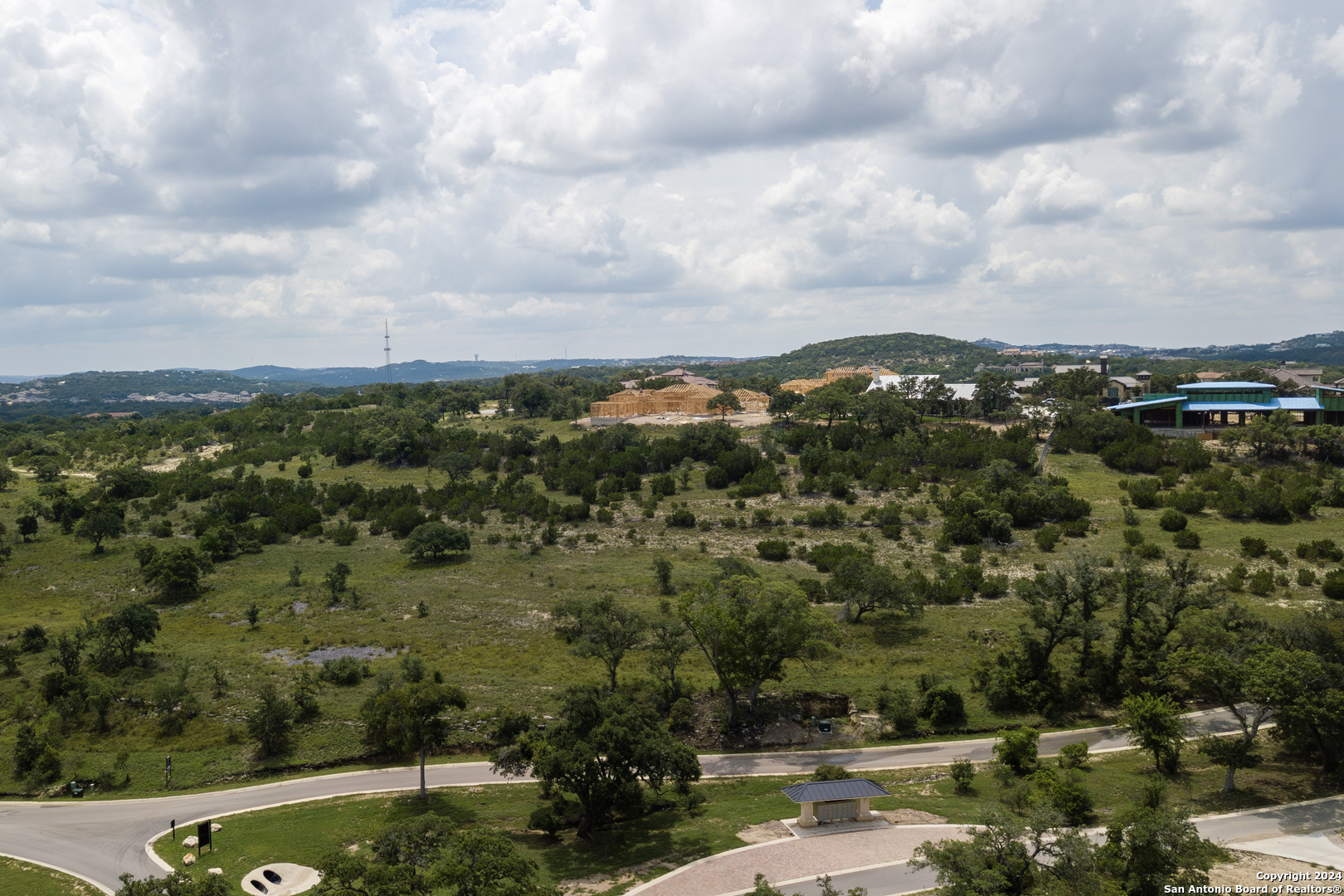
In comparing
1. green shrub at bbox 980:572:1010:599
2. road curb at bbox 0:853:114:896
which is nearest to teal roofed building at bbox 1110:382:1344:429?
green shrub at bbox 980:572:1010:599

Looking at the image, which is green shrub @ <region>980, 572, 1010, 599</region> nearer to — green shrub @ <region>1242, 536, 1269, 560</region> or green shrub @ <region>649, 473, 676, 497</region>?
green shrub @ <region>1242, 536, 1269, 560</region>

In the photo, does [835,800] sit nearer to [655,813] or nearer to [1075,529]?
[655,813]

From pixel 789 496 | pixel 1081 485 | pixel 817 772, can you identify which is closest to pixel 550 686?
pixel 817 772

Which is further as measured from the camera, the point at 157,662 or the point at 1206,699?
the point at 157,662

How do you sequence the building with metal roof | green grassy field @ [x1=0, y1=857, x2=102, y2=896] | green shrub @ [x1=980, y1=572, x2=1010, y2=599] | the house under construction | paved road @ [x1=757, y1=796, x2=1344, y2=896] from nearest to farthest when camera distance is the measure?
paved road @ [x1=757, y1=796, x2=1344, y2=896] < green grassy field @ [x1=0, y1=857, x2=102, y2=896] < the building with metal roof < green shrub @ [x1=980, y1=572, x2=1010, y2=599] < the house under construction

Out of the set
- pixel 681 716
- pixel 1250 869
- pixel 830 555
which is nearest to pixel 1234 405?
pixel 830 555

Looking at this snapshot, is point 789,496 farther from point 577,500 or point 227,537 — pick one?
point 227,537
